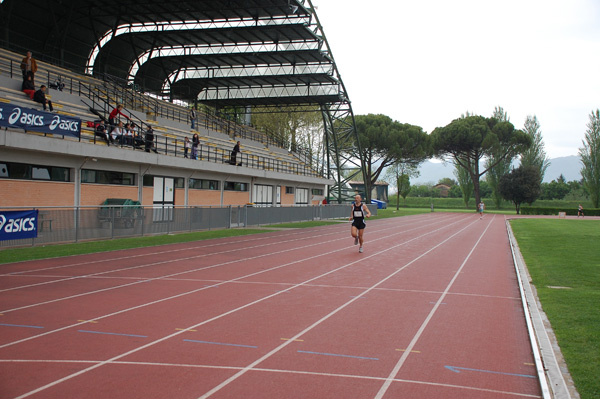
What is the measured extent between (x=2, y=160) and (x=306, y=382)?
675 inches

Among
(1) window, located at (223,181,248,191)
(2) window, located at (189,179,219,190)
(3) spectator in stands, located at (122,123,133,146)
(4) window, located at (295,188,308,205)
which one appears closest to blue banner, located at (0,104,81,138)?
(3) spectator in stands, located at (122,123,133,146)

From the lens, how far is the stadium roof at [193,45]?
32.0 meters

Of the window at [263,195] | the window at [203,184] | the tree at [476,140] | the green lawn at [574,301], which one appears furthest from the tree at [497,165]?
the green lawn at [574,301]

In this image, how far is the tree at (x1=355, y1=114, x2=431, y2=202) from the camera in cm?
6894

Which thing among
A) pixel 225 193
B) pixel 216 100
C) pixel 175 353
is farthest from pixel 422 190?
pixel 175 353

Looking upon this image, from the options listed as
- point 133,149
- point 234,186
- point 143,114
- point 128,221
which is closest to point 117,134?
point 133,149

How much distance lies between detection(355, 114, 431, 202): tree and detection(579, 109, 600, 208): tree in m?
23.1

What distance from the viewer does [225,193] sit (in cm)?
3284

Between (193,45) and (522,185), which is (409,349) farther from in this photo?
(522,185)

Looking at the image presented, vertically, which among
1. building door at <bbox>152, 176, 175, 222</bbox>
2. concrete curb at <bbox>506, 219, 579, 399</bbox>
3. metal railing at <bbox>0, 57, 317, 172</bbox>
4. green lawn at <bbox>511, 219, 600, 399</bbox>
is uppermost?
metal railing at <bbox>0, 57, 317, 172</bbox>

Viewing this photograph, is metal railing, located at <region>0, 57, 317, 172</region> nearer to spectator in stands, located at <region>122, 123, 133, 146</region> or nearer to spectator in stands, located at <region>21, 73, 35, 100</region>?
spectator in stands, located at <region>21, 73, 35, 100</region>

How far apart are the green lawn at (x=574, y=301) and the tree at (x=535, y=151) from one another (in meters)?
67.0

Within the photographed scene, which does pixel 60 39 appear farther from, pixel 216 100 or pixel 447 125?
pixel 447 125

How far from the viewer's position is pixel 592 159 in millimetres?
71562
